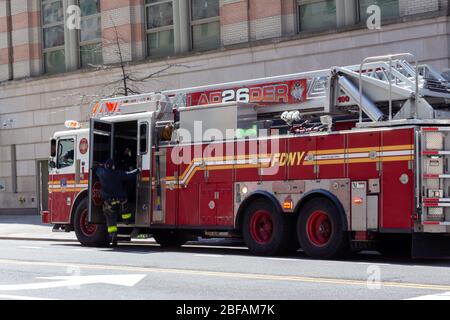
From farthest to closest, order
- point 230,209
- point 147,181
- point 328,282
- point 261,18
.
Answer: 1. point 261,18
2. point 147,181
3. point 230,209
4. point 328,282

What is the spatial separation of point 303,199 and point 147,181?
3.99 m

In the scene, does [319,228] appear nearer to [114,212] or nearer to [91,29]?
[114,212]

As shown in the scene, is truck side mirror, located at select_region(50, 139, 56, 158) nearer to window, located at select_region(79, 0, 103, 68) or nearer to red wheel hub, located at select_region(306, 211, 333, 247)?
red wheel hub, located at select_region(306, 211, 333, 247)

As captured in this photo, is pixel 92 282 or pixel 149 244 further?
pixel 149 244

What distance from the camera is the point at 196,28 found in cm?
2777

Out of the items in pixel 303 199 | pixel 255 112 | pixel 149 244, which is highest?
pixel 255 112

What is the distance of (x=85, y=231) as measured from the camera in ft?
59.8

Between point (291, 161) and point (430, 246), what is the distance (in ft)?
9.56

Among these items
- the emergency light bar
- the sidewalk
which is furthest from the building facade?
the emergency light bar

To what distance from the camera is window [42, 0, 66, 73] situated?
32.1m
